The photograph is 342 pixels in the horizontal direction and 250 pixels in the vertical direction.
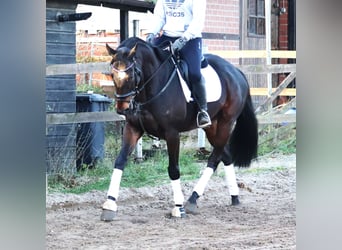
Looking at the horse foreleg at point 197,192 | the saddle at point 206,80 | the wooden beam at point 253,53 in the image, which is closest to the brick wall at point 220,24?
the wooden beam at point 253,53

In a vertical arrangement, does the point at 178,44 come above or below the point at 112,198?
above

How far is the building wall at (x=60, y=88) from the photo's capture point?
3885mm

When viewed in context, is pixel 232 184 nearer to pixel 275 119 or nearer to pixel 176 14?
pixel 176 14

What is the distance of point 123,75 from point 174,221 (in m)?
0.90

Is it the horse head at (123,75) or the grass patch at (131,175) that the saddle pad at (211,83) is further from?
the grass patch at (131,175)

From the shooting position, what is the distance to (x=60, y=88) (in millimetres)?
4012

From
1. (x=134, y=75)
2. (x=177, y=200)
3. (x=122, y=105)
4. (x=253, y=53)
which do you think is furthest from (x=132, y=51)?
(x=253, y=53)

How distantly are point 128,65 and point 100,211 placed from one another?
0.97m

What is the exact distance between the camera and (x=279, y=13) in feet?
19.9

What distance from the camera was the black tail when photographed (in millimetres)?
3961

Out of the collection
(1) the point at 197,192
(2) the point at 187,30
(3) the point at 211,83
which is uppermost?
(2) the point at 187,30

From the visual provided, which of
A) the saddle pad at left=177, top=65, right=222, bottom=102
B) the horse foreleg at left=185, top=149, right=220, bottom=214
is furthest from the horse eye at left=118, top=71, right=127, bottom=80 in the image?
the horse foreleg at left=185, top=149, right=220, bottom=214

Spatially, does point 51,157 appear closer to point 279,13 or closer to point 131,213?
point 131,213
